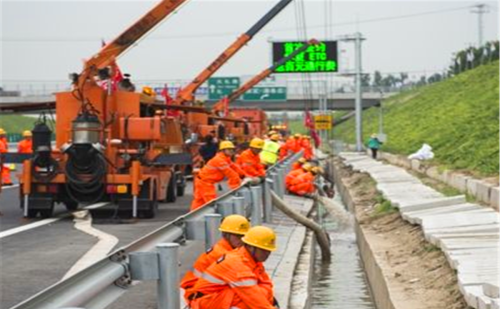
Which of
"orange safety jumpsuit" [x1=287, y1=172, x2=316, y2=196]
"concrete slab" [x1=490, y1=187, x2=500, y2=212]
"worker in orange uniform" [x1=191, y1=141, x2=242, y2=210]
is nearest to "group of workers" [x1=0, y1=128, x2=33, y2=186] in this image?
"orange safety jumpsuit" [x1=287, y1=172, x2=316, y2=196]

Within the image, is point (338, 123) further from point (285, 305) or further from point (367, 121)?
point (285, 305)

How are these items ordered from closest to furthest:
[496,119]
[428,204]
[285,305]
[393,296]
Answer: [285,305]
[393,296]
[428,204]
[496,119]

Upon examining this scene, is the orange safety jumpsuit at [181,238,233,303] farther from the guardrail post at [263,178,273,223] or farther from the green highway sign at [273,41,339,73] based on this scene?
the green highway sign at [273,41,339,73]

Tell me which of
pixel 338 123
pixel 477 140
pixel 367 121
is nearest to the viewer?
pixel 477 140

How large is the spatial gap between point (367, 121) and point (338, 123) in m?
20.5

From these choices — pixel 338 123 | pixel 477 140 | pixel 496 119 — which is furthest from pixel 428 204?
pixel 338 123

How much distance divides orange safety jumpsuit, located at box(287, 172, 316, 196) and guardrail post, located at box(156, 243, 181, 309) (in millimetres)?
16922

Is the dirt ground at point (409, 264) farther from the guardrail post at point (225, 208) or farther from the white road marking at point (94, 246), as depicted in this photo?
the white road marking at point (94, 246)

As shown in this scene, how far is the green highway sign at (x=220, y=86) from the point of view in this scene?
240ft

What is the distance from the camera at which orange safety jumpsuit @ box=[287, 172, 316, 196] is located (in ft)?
76.5

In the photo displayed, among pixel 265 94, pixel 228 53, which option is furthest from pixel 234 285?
pixel 265 94

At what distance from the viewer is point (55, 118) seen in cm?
1838

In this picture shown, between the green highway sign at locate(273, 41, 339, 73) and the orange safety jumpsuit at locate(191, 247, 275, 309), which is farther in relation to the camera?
the green highway sign at locate(273, 41, 339, 73)

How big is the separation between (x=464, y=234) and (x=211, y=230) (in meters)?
4.98
